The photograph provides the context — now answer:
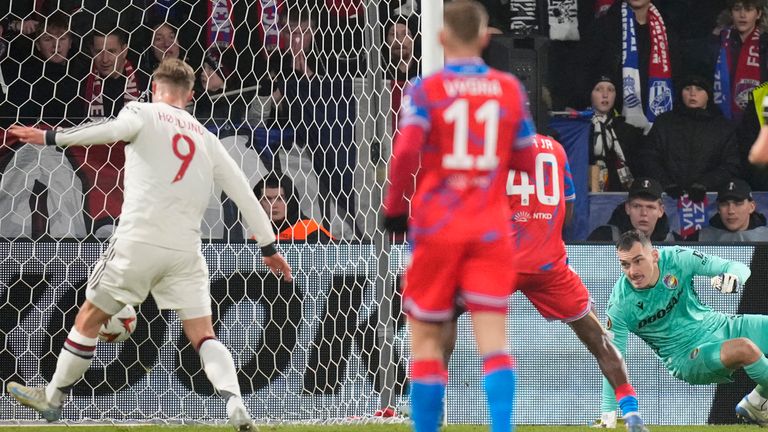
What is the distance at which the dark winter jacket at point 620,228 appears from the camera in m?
9.62

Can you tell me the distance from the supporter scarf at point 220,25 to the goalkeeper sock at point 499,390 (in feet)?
19.1

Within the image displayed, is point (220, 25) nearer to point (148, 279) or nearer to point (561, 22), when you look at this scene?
point (561, 22)

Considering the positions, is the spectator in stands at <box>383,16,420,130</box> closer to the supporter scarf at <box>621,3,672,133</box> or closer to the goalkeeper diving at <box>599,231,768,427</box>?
Answer: the goalkeeper diving at <box>599,231,768,427</box>

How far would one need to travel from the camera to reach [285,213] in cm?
834

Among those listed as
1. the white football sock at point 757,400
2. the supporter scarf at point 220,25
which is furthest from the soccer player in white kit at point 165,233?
the supporter scarf at point 220,25

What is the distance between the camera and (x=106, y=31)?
9820mm

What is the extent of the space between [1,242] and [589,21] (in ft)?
20.2

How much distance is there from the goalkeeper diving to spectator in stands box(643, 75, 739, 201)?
2.79m

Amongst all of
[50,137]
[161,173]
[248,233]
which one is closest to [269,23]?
[248,233]

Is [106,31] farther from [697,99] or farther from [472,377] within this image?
[697,99]

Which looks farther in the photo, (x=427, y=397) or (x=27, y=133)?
(x=27, y=133)

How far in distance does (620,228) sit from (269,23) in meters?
3.21

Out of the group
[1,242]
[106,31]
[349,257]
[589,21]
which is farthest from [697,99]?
[1,242]

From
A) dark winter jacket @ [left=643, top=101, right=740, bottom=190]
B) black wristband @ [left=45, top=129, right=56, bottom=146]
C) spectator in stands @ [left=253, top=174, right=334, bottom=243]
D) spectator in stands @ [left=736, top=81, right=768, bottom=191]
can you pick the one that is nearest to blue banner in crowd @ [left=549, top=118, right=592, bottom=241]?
dark winter jacket @ [left=643, top=101, right=740, bottom=190]
